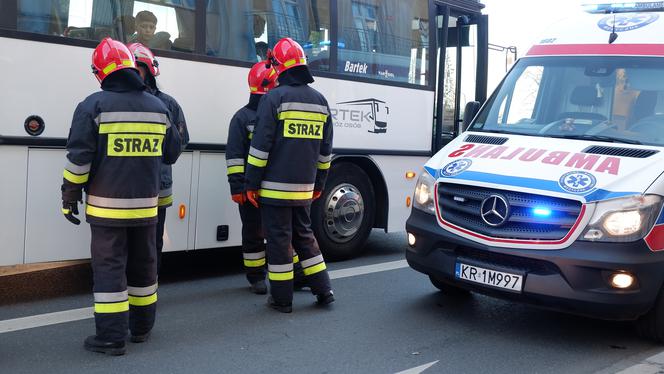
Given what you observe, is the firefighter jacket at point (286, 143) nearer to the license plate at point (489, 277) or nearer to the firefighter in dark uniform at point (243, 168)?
the firefighter in dark uniform at point (243, 168)

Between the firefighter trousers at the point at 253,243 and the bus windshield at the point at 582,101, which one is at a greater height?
the bus windshield at the point at 582,101

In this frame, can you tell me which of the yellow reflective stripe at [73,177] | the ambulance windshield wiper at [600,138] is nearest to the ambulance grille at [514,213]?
the ambulance windshield wiper at [600,138]

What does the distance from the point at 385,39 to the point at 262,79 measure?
232 centimetres

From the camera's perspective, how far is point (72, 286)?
6535mm

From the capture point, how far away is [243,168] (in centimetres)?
620

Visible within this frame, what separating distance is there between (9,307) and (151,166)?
1.85 meters

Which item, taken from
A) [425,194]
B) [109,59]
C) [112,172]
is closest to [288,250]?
[425,194]

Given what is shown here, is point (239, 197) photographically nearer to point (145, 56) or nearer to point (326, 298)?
point (326, 298)

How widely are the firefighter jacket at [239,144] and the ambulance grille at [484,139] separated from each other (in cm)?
177

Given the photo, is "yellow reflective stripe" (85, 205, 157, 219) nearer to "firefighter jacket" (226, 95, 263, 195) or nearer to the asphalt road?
the asphalt road

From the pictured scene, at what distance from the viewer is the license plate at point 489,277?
527 cm

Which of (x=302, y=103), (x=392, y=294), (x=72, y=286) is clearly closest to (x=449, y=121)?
(x=392, y=294)

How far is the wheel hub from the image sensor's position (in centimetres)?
788

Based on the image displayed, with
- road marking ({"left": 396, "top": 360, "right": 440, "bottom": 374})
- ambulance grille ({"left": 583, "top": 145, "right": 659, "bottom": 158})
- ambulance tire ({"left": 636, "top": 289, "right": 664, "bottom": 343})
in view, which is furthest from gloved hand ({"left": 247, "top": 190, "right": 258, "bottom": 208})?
→ ambulance tire ({"left": 636, "top": 289, "right": 664, "bottom": 343})
